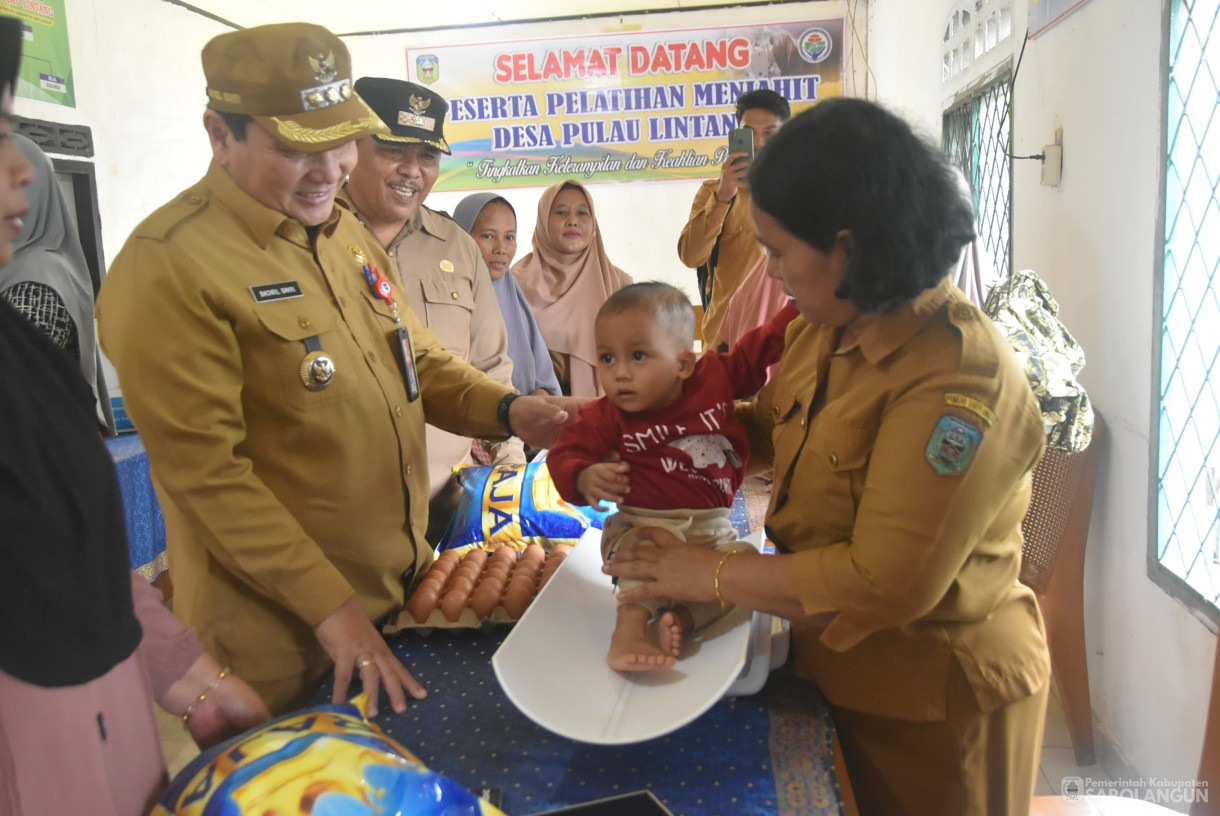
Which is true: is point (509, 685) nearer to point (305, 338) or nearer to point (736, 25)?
point (305, 338)

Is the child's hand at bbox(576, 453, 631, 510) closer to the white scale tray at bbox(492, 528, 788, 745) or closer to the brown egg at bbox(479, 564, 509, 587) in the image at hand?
the white scale tray at bbox(492, 528, 788, 745)

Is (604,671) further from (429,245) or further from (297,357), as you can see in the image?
(429,245)

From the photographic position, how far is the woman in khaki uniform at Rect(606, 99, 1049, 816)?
1104mm

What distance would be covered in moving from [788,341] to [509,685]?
0.80 metres

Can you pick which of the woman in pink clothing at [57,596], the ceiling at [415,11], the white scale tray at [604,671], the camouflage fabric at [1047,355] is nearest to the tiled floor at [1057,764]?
the camouflage fabric at [1047,355]

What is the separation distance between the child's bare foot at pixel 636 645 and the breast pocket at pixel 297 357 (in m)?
0.63

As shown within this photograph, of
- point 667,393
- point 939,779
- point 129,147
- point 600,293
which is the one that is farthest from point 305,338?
point 129,147

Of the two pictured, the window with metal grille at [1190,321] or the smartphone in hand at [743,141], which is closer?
the window with metal grille at [1190,321]

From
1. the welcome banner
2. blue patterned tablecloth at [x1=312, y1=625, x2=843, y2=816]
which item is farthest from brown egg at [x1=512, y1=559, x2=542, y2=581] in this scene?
the welcome banner

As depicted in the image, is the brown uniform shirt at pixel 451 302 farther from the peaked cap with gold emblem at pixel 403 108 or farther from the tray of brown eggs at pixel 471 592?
the tray of brown eggs at pixel 471 592

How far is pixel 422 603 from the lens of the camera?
5.41ft

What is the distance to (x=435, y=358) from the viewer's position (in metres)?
1.93

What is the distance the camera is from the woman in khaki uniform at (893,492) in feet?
3.62

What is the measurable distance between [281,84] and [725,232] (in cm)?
257
